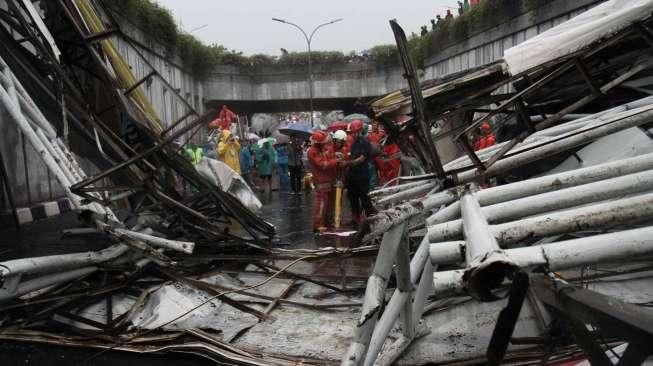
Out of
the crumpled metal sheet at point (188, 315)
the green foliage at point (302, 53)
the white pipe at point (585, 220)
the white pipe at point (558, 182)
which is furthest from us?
the green foliage at point (302, 53)

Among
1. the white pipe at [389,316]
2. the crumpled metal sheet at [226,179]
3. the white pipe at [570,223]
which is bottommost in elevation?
the white pipe at [389,316]

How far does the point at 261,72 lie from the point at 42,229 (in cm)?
2666

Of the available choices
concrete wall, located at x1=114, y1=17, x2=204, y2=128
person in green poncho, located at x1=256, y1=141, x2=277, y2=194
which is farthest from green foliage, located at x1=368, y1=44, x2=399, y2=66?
person in green poncho, located at x1=256, y1=141, x2=277, y2=194

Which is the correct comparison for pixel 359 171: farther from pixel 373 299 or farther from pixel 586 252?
pixel 586 252

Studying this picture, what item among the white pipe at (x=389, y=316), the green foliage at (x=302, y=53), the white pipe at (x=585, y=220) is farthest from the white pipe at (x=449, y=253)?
the green foliage at (x=302, y=53)

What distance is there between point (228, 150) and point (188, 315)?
1288 centimetres

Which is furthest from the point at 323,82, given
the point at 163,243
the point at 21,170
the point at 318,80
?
the point at 163,243

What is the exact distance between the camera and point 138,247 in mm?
5008

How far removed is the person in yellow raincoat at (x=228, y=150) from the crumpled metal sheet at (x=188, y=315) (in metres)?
12.2

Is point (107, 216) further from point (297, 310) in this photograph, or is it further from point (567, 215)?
point (567, 215)

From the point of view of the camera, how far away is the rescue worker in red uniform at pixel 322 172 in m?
10.2

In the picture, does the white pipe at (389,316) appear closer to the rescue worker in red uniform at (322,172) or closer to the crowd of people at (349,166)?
the crowd of people at (349,166)

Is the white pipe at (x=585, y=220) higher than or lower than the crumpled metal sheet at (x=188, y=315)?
higher

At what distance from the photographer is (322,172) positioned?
1021 cm
